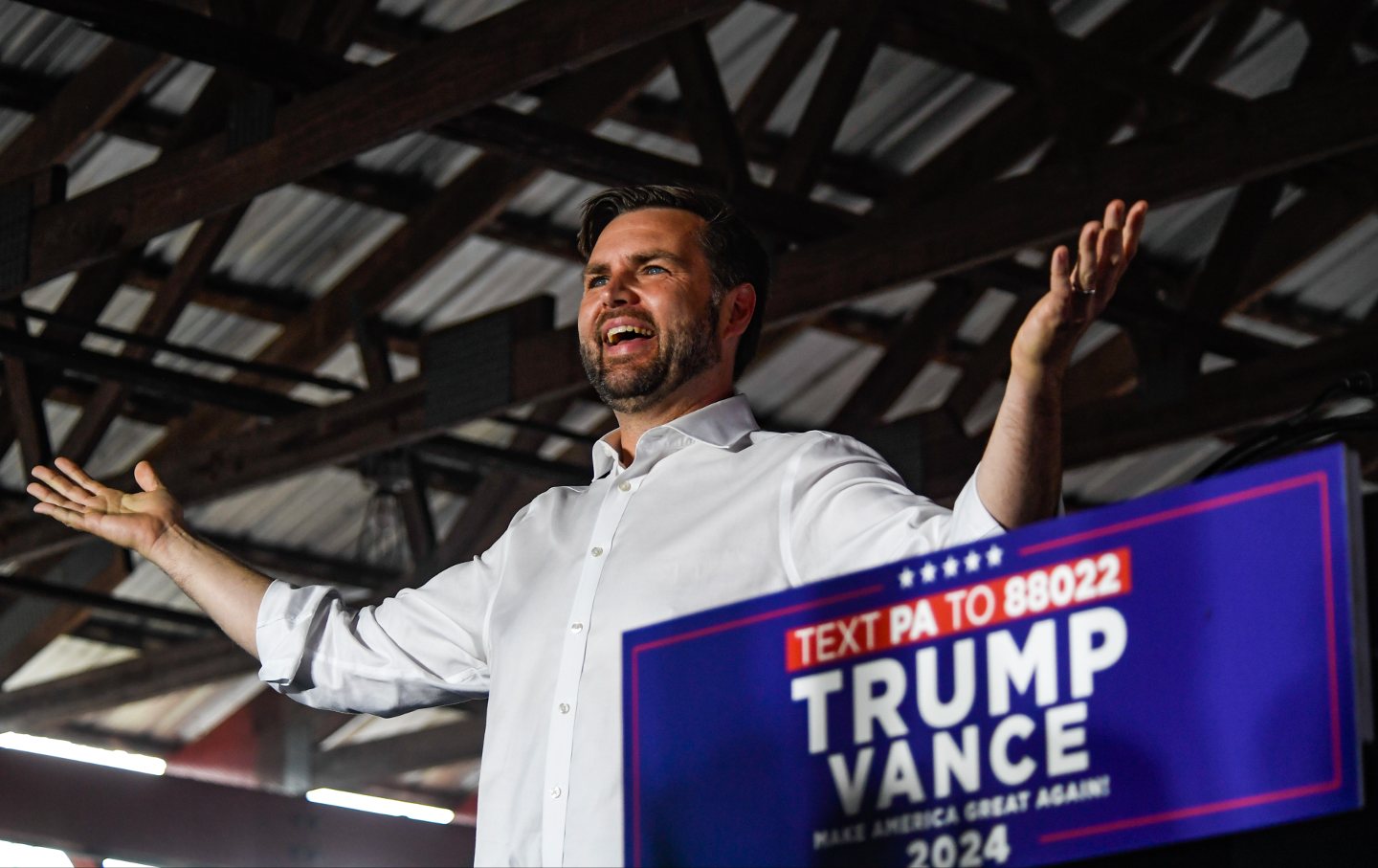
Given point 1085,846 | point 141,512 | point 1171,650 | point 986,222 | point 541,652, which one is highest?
point 986,222

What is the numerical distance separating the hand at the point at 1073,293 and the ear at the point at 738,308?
67cm

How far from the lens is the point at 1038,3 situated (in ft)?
20.4

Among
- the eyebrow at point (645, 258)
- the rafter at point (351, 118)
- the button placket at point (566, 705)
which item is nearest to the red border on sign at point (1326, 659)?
the button placket at point (566, 705)

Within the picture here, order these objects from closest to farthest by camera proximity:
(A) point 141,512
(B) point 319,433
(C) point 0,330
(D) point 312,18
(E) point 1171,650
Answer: (E) point 1171,650 < (A) point 141,512 < (D) point 312,18 < (C) point 0,330 < (B) point 319,433

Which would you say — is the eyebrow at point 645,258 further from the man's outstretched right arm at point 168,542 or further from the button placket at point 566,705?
the man's outstretched right arm at point 168,542

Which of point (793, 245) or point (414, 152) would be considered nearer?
point (793, 245)

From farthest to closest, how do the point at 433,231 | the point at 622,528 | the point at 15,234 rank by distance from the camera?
the point at 433,231
the point at 15,234
the point at 622,528

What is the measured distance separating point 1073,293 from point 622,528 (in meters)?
0.56

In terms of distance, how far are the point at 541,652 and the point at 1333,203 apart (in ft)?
21.0

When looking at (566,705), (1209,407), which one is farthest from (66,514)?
(1209,407)

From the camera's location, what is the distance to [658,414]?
2.15m

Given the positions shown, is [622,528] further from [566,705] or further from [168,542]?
[168,542]

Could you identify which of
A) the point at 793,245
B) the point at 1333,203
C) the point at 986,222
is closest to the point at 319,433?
the point at 793,245

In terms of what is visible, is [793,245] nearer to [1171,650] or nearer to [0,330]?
[0,330]
